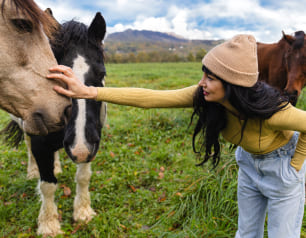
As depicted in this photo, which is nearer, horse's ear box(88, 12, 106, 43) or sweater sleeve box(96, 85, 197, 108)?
sweater sleeve box(96, 85, 197, 108)

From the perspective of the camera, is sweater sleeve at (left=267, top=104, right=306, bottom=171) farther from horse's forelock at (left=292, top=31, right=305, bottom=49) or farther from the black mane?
horse's forelock at (left=292, top=31, right=305, bottom=49)

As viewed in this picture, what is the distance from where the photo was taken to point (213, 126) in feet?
6.29

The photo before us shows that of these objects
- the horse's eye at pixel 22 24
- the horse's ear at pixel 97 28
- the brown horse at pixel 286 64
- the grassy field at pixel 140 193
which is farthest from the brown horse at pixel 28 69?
the brown horse at pixel 286 64

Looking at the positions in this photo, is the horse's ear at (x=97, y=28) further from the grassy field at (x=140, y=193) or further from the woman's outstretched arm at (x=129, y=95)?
the grassy field at (x=140, y=193)

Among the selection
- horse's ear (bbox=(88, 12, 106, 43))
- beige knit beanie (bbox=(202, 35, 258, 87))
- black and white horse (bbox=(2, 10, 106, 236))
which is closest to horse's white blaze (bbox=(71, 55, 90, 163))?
black and white horse (bbox=(2, 10, 106, 236))

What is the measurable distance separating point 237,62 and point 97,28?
5.24ft

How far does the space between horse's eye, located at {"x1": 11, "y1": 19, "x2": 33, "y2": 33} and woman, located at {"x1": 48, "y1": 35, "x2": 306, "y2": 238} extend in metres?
0.27

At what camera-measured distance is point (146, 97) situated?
6.41 ft

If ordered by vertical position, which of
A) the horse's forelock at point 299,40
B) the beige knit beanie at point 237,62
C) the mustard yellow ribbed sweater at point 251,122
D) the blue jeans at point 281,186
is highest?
the horse's forelock at point 299,40

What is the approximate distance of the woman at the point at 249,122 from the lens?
158 cm

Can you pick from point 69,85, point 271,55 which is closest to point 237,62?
point 69,85

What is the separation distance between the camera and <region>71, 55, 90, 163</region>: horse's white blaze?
2.15 m

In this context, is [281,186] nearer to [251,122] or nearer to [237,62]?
[251,122]

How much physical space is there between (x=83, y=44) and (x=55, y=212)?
1.98 metres
